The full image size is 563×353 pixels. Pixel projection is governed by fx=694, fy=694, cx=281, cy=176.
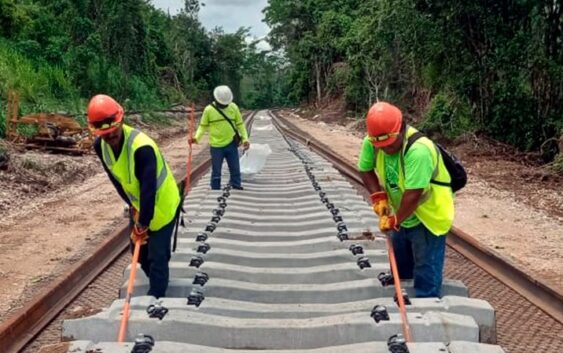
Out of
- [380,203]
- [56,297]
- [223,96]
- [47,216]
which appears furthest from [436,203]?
[47,216]

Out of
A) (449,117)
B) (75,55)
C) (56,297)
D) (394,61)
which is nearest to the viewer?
(56,297)

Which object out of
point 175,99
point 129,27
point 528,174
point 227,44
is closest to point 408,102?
point 129,27

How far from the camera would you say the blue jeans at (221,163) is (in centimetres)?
866

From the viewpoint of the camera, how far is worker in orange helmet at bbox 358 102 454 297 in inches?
156

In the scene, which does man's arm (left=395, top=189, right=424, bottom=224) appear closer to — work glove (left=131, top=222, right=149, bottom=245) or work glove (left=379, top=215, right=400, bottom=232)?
work glove (left=379, top=215, right=400, bottom=232)

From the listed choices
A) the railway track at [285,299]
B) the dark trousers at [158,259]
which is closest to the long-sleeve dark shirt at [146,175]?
the dark trousers at [158,259]

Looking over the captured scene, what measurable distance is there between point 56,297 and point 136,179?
4.58 ft

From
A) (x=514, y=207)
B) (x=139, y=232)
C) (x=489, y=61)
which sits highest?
(x=489, y=61)

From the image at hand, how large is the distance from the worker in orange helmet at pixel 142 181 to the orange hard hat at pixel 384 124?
1323 mm

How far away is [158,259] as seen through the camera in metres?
4.44

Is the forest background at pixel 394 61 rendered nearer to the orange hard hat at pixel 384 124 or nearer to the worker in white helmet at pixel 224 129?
the worker in white helmet at pixel 224 129

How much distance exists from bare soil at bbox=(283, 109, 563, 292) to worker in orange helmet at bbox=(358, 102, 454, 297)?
4.57ft

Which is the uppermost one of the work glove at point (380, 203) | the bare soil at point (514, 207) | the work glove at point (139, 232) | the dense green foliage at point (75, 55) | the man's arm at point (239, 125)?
the dense green foliage at point (75, 55)

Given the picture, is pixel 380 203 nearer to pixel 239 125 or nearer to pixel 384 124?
pixel 384 124
